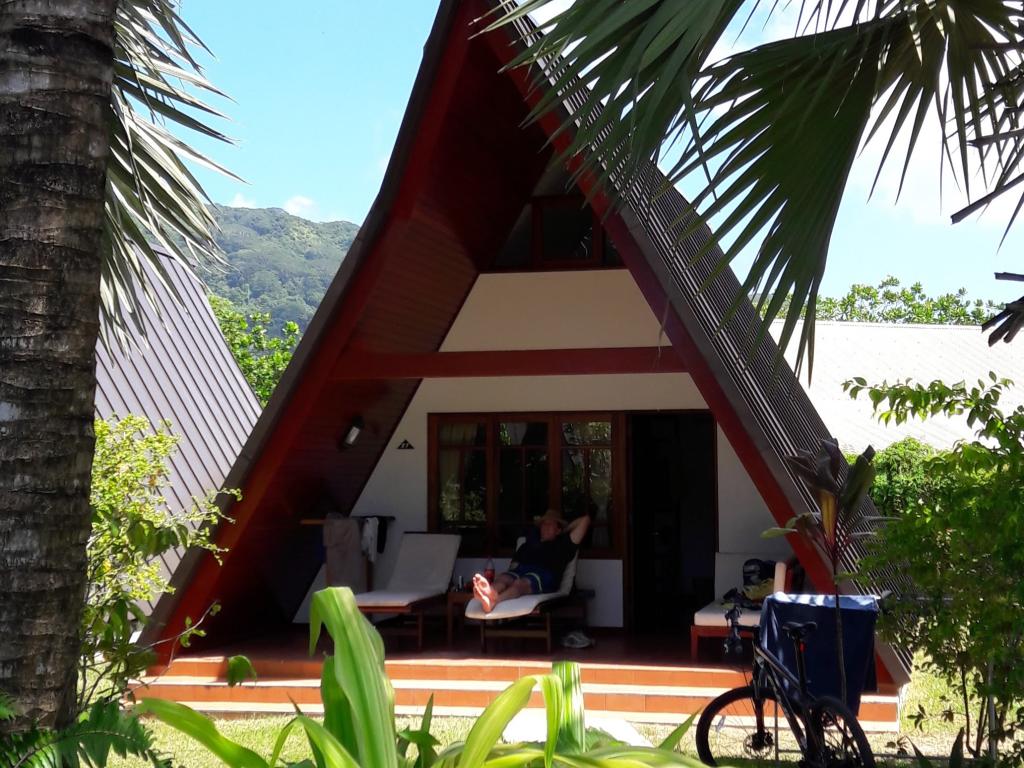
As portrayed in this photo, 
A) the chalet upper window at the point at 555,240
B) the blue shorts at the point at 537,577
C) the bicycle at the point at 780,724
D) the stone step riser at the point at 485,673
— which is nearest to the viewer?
the bicycle at the point at 780,724

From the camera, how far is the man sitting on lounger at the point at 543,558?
967 cm

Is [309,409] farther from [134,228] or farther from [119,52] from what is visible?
[119,52]

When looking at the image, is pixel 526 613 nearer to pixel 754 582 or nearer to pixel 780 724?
pixel 754 582

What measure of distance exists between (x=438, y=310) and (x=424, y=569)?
7.88ft

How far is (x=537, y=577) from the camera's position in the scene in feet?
32.1

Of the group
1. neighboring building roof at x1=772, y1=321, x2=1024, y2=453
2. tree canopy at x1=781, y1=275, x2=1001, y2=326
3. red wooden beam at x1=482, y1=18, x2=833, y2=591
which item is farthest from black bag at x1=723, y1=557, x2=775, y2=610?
tree canopy at x1=781, y1=275, x2=1001, y2=326

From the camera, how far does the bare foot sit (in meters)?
9.23

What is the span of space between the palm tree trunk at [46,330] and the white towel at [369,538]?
7.85m

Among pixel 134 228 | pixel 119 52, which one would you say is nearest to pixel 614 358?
pixel 134 228

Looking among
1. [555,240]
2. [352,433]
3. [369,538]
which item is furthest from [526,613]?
[555,240]

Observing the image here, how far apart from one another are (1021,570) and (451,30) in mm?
5813

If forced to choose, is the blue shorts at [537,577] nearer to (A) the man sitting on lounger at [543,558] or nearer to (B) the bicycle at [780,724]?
(A) the man sitting on lounger at [543,558]

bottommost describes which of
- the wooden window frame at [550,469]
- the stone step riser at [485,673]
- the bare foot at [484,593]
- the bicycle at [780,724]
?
the stone step riser at [485,673]

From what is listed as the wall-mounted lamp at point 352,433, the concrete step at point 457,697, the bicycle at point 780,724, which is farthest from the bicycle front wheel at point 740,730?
the wall-mounted lamp at point 352,433
